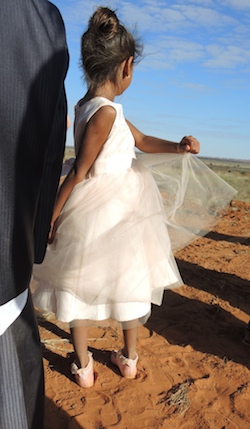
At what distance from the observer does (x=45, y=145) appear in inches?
45.7

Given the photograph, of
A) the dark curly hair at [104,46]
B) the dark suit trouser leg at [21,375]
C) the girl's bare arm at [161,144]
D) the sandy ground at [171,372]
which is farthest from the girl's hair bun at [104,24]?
the sandy ground at [171,372]

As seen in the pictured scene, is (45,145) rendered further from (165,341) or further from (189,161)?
(165,341)

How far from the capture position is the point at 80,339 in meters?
2.53

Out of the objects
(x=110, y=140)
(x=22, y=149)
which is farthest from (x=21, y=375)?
(x=110, y=140)

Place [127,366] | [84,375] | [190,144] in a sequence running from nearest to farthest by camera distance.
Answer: [190,144]
[84,375]
[127,366]

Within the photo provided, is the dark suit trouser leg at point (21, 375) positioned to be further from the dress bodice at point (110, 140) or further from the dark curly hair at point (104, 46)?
the dark curly hair at point (104, 46)

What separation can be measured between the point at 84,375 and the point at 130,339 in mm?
375

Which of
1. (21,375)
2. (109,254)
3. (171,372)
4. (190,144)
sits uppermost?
(190,144)

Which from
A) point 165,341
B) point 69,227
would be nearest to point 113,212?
point 69,227

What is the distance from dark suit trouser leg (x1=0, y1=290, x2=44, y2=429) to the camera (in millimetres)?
1161

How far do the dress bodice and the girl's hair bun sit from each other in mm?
335

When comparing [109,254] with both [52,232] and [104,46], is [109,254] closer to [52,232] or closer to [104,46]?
[52,232]

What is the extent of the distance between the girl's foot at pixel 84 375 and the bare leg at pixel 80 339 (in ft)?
0.10

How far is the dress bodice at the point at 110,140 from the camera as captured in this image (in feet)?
7.29
